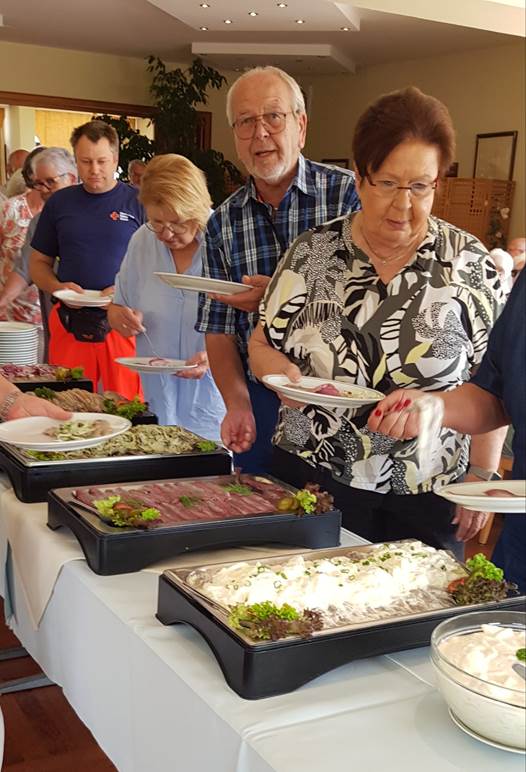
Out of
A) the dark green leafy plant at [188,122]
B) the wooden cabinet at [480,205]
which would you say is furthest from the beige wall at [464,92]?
the dark green leafy plant at [188,122]

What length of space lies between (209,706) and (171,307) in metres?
1.87

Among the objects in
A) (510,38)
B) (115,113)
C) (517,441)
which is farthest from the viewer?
(115,113)

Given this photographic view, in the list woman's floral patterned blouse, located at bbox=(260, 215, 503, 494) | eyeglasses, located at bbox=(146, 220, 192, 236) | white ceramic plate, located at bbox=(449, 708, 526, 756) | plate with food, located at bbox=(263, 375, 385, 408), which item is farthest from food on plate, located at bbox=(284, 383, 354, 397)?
eyeglasses, located at bbox=(146, 220, 192, 236)

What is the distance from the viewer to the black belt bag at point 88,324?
3311mm

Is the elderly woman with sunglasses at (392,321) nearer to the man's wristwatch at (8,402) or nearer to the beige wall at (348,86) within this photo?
the man's wristwatch at (8,402)

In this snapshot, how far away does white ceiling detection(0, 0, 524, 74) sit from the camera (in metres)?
6.99

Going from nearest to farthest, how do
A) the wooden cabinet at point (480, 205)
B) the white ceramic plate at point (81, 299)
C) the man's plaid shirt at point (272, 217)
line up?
the man's plaid shirt at point (272, 217) < the white ceramic plate at point (81, 299) < the wooden cabinet at point (480, 205)

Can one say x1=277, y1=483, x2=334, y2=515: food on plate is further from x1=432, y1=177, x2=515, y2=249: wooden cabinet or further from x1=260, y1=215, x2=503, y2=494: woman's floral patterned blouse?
x1=432, y1=177, x2=515, y2=249: wooden cabinet

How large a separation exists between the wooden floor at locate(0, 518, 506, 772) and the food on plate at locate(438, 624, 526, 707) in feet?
4.49

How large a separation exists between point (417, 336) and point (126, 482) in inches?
24.4

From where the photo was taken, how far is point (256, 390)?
2230 mm

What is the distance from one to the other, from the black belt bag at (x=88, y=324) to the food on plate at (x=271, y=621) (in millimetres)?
2378

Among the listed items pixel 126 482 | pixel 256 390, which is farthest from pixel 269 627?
pixel 256 390

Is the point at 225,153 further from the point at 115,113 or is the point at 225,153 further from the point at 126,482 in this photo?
the point at 126,482
